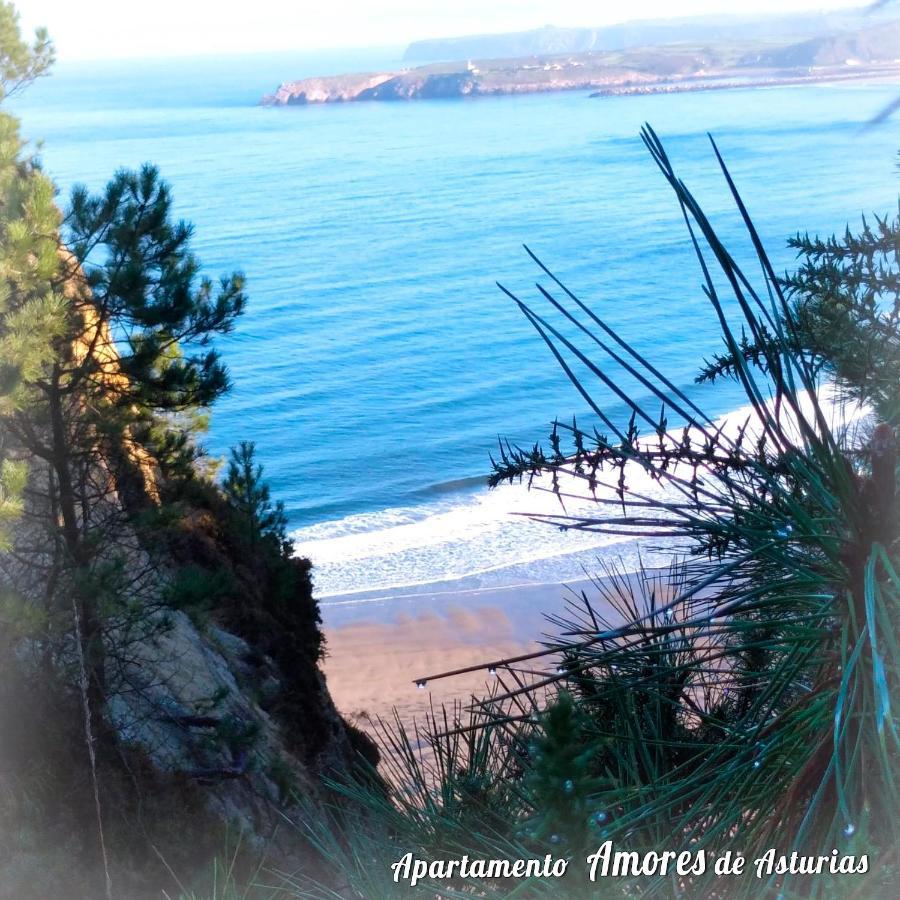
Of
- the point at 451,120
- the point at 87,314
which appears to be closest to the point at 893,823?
the point at 87,314

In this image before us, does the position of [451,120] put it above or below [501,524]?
above

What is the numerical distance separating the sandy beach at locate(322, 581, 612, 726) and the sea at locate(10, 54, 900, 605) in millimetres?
623

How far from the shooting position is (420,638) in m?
19.2

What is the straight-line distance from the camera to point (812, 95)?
319 feet

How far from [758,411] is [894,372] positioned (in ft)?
2.35

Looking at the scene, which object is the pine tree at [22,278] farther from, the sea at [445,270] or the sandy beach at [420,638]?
the sandy beach at [420,638]

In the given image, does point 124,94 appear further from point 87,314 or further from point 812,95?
point 87,314

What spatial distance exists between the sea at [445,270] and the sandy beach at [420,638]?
0.62 meters

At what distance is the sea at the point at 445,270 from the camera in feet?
81.1

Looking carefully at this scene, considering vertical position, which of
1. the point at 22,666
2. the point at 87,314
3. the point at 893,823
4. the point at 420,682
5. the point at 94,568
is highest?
the point at 87,314

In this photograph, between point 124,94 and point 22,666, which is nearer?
point 22,666

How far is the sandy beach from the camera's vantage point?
17.1 meters

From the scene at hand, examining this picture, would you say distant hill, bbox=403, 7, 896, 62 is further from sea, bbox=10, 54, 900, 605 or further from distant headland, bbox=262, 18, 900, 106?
sea, bbox=10, 54, 900, 605

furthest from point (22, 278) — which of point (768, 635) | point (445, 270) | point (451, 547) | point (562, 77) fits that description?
point (562, 77)
